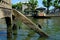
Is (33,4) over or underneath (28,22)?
underneath

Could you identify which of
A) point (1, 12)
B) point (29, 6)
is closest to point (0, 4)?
point (1, 12)

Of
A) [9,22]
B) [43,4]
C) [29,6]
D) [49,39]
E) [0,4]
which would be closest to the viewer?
[0,4]

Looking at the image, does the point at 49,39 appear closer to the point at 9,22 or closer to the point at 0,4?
the point at 9,22

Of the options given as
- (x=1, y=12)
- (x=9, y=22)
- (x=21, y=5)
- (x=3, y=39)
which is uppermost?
(x=1, y=12)

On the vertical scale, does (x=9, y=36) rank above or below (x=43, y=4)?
above

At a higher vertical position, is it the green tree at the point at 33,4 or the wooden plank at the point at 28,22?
the wooden plank at the point at 28,22

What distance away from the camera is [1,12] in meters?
7.88

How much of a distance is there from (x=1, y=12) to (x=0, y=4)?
0.52 meters

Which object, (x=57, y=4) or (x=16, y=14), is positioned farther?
(x=57, y=4)

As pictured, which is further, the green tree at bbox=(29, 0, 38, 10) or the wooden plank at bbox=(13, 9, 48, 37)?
the green tree at bbox=(29, 0, 38, 10)

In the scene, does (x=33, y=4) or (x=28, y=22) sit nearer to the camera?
(x=28, y=22)

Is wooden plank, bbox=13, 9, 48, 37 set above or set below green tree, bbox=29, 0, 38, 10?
above

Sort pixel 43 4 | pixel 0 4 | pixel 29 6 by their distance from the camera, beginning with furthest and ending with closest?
pixel 43 4, pixel 29 6, pixel 0 4

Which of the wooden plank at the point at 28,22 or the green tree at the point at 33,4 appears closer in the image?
the wooden plank at the point at 28,22
